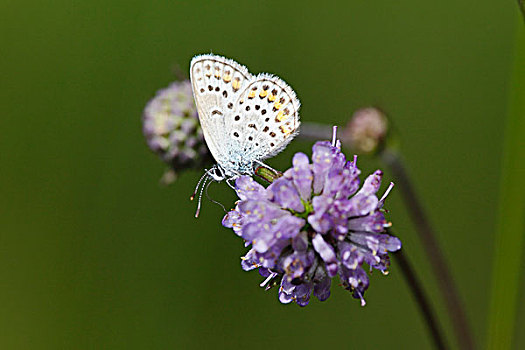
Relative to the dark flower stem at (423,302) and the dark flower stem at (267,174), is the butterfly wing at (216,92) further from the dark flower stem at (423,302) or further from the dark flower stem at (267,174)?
the dark flower stem at (423,302)

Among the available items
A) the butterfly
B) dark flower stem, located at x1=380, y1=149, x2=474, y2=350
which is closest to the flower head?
the butterfly

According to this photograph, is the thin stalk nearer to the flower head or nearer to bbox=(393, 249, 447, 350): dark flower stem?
bbox=(393, 249, 447, 350): dark flower stem

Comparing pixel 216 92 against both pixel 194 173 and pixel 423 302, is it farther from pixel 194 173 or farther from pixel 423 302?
pixel 194 173

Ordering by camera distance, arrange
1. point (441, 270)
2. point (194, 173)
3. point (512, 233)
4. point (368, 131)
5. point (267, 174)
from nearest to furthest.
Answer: point (267, 174)
point (512, 233)
point (441, 270)
point (368, 131)
point (194, 173)

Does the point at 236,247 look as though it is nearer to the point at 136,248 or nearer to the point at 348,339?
the point at 136,248

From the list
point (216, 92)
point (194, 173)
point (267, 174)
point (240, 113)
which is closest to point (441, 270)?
point (267, 174)
